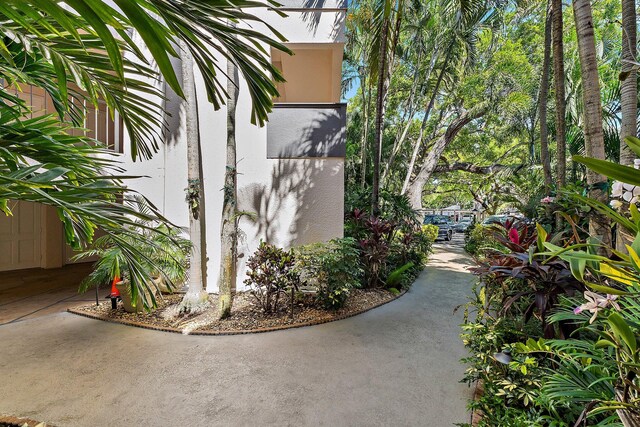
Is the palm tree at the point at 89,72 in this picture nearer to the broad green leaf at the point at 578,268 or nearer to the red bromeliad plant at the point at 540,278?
the broad green leaf at the point at 578,268

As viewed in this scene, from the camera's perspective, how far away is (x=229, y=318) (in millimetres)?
3883

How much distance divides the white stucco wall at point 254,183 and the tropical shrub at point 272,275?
0.90m

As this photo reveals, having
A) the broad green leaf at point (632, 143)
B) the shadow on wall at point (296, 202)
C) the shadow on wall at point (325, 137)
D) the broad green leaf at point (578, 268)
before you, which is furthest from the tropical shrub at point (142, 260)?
the shadow on wall at point (325, 137)

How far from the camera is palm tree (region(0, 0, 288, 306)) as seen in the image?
0.80 meters

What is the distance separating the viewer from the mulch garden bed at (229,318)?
11.9 ft

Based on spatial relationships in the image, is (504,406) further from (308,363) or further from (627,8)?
(627,8)

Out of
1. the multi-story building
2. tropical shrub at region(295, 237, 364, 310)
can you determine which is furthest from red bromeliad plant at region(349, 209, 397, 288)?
tropical shrub at region(295, 237, 364, 310)

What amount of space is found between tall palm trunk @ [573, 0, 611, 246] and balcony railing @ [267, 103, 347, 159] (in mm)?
3088

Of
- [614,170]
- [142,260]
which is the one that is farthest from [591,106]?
[142,260]

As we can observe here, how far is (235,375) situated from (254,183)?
3.21 m

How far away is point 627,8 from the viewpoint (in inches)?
82.5

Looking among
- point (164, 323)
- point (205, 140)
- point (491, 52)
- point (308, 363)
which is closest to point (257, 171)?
point (205, 140)

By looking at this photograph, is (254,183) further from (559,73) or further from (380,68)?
(559,73)

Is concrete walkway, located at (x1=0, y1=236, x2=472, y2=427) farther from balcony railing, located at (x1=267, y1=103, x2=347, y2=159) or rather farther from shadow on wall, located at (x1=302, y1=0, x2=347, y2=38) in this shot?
shadow on wall, located at (x1=302, y1=0, x2=347, y2=38)
